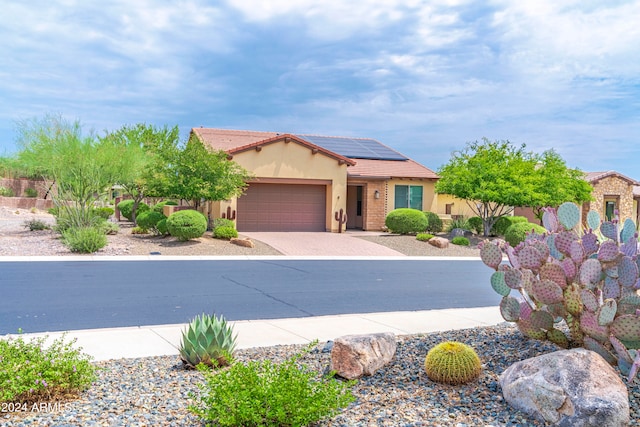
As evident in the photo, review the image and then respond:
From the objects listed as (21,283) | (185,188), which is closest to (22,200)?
(185,188)

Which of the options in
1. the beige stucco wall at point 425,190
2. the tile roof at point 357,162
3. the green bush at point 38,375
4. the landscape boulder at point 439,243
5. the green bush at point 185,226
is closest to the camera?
the green bush at point 38,375

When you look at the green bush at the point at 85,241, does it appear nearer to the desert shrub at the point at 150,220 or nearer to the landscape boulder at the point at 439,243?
the desert shrub at the point at 150,220

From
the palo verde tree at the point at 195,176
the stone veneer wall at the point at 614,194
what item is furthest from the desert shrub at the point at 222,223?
the stone veneer wall at the point at 614,194

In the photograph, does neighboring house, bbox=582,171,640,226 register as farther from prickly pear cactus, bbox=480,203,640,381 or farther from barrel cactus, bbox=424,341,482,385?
barrel cactus, bbox=424,341,482,385

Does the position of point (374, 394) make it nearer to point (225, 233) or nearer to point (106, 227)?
point (225, 233)

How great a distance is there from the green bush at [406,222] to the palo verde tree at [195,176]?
7965 millimetres

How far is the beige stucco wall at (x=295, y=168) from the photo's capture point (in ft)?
88.2

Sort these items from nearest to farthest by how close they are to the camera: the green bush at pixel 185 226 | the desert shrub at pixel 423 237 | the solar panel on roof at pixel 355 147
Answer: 1. the green bush at pixel 185 226
2. the desert shrub at pixel 423 237
3. the solar panel on roof at pixel 355 147

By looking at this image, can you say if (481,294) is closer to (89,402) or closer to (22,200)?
(89,402)

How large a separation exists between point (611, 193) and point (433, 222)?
55.7ft

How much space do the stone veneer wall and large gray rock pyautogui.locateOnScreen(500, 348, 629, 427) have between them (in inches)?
1398

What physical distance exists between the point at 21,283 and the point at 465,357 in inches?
431

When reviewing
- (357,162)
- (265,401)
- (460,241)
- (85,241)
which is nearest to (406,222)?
(460,241)

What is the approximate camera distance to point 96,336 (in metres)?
7.79
